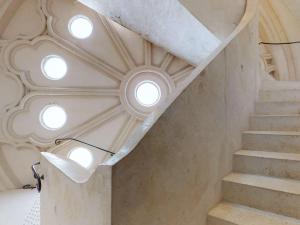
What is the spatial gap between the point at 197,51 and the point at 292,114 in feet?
8.19

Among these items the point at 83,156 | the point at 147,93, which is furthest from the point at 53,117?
the point at 147,93

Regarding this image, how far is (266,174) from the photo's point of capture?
2.23 m

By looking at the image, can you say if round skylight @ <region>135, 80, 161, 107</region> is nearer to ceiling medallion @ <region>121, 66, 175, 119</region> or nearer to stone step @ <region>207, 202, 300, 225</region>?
ceiling medallion @ <region>121, 66, 175, 119</region>

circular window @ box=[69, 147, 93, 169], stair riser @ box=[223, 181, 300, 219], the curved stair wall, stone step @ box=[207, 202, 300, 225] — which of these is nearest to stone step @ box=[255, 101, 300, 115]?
the curved stair wall

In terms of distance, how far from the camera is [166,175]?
1703 millimetres

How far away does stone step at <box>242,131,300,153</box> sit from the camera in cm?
232

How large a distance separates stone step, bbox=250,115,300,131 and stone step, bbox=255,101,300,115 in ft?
0.65

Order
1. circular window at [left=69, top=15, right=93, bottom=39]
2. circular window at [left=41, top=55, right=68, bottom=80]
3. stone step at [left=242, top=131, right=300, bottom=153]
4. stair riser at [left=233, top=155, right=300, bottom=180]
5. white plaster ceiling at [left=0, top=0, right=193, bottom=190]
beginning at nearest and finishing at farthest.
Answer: stair riser at [left=233, top=155, right=300, bottom=180]
stone step at [left=242, top=131, right=300, bottom=153]
white plaster ceiling at [left=0, top=0, right=193, bottom=190]
circular window at [left=69, top=15, right=93, bottom=39]
circular window at [left=41, top=55, right=68, bottom=80]

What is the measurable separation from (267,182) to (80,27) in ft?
21.0

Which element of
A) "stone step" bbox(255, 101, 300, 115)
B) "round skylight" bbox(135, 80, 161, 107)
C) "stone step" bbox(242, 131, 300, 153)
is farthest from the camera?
"round skylight" bbox(135, 80, 161, 107)

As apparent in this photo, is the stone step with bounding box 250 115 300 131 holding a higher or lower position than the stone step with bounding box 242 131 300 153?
higher

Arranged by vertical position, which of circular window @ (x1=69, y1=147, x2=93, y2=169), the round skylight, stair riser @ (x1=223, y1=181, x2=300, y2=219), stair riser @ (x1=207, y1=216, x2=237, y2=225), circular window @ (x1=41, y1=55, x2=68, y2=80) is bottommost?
circular window @ (x1=69, y1=147, x2=93, y2=169)

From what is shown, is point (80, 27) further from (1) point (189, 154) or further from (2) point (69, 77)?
(1) point (189, 154)

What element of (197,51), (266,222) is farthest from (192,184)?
(197,51)
